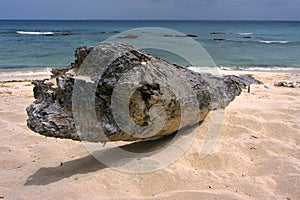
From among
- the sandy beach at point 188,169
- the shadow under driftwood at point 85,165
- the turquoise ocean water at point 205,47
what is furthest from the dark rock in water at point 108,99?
the turquoise ocean water at point 205,47

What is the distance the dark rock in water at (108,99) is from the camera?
10.2 feet

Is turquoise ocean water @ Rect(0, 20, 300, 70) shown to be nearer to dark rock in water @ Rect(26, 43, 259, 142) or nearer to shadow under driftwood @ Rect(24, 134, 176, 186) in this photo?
shadow under driftwood @ Rect(24, 134, 176, 186)

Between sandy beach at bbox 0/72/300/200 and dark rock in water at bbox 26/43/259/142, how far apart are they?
45 cm

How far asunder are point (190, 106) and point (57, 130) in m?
1.47

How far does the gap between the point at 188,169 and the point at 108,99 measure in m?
1.07

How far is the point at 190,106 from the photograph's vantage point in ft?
11.7

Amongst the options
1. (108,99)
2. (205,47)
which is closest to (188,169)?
(108,99)

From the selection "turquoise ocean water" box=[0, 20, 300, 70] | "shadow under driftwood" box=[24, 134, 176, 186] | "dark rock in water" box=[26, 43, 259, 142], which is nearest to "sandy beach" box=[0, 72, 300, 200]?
"shadow under driftwood" box=[24, 134, 176, 186]

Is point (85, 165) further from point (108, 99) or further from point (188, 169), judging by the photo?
point (188, 169)

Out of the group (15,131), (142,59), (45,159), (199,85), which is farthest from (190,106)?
(15,131)

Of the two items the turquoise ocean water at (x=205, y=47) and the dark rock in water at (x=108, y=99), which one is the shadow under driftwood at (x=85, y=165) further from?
the turquoise ocean water at (x=205, y=47)

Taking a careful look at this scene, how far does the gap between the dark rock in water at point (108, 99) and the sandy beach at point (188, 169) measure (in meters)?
0.45

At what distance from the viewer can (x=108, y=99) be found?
3.14 meters

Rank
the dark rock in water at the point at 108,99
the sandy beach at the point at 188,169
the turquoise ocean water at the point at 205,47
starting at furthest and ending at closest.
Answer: the turquoise ocean water at the point at 205,47 < the dark rock in water at the point at 108,99 < the sandy beach at the point at 188,169
